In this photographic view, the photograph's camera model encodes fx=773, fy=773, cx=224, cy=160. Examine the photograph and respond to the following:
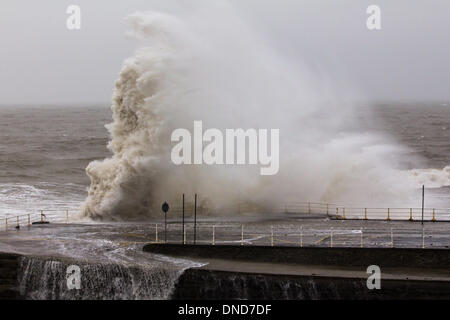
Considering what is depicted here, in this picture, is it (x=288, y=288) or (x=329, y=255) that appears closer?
(x=288, y=288)

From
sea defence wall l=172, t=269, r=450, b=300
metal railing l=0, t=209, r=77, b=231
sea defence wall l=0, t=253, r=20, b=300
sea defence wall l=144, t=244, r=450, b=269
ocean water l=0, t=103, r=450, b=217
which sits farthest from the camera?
ocean water l=0, t=103, r=450, b=217

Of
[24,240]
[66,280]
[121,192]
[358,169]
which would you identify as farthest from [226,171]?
[66,280]

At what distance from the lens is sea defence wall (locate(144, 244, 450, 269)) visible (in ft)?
80.6

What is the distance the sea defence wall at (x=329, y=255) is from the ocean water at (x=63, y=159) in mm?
13793

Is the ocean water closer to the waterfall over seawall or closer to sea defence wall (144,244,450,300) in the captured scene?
the waterfall over seawall

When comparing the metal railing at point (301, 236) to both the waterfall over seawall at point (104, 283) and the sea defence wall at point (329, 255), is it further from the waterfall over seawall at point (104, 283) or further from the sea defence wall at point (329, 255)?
the waterfall over seawall at point (104, 283)

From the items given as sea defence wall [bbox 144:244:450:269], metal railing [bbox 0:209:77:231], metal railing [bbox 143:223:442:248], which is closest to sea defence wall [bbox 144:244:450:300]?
sea defence wall [bbox 144:244:450:269]

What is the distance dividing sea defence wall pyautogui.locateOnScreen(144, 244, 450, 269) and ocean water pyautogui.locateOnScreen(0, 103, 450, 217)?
13.8 metres

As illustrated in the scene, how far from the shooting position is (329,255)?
24875 millimetres

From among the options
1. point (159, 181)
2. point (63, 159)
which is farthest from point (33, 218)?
point (63, 159)

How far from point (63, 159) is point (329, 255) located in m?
42.7

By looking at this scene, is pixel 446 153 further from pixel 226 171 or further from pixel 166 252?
pixel 166 252

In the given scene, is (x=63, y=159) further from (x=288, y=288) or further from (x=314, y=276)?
(x=314, y=276)
